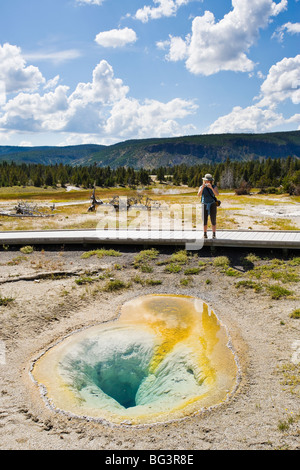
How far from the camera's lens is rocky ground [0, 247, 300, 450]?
480 centimetres

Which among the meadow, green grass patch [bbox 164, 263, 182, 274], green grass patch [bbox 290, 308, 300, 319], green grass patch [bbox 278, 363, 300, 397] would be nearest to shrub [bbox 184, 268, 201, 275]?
green grass patch [bbox 164, 263, 182, 274]

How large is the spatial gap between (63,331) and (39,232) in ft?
33.6

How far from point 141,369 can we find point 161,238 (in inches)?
320

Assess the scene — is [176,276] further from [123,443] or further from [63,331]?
[123,443]

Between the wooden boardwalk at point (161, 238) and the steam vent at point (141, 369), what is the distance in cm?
527

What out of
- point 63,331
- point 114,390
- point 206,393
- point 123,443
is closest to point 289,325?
point 206,393

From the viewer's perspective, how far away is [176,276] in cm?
1211

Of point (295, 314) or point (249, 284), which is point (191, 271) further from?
point (295, 314)

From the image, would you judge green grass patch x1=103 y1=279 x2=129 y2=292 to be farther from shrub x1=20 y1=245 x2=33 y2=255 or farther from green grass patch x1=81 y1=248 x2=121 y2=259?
shrub x1=20 y1=245 x2=33 y2=255

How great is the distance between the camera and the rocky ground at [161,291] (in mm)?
4801

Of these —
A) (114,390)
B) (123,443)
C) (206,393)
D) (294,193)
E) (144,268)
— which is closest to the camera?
(123,443)

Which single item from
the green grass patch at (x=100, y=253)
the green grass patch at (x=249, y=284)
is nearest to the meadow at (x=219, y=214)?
the green grass patch at (x=100, y=253)

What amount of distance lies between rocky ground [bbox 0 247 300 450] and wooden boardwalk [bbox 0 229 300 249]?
42 centimetres

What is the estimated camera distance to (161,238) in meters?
14.6
